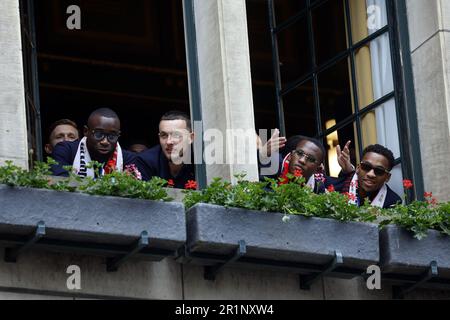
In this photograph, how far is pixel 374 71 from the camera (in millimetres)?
17906

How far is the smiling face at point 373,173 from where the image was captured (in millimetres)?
16500

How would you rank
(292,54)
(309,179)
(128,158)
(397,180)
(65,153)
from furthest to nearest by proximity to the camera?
(292,54)
(397,180)
(309,179)
(128,158)
(65,153)

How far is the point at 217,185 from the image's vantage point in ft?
48.4

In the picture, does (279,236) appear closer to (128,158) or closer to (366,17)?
(128,158)

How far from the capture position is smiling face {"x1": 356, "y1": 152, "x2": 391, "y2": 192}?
54.1 feet

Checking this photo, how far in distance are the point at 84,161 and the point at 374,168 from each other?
9.12 ft

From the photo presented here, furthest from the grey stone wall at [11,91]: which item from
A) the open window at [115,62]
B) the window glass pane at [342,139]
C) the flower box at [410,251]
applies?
the open window at [115,62]

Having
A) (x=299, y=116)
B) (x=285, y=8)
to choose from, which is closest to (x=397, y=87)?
(x=285, y=8)

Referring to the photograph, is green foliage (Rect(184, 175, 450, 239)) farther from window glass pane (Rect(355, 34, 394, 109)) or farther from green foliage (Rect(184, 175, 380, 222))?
window glass pane (Rect(355, 34, 394, 109))

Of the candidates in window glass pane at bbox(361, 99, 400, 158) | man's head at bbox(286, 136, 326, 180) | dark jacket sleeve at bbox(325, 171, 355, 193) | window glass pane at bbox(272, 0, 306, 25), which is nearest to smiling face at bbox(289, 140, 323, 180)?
man's head at bbox(286, 136, 326, 180)

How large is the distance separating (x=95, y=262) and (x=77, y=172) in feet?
3.18

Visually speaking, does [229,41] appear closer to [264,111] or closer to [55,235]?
[55,235]

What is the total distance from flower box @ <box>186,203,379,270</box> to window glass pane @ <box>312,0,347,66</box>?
4360 mm

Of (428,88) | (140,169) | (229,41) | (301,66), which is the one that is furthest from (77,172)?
(301,66)
